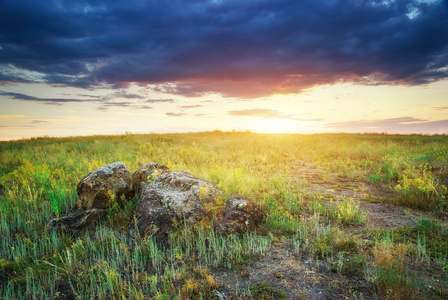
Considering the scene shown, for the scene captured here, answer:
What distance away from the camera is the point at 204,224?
15.1 feet

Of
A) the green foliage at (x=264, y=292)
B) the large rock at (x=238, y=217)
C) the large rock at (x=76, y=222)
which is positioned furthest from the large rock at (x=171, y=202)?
the green foliage at (x=264, y=292)

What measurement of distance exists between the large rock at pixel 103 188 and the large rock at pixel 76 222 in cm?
27

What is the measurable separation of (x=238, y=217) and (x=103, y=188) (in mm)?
3221

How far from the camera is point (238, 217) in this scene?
468cm

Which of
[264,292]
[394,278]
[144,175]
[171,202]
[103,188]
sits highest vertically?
[144,175]

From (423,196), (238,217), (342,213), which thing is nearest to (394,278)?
(342,213)

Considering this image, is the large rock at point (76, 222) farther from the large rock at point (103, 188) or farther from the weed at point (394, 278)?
the weed at point (394, 278)

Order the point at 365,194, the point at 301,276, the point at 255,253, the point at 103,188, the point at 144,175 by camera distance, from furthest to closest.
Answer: the point at 365,194, the point at 144,175, the point at 103,188, the point at 255,253, the point at 301,276

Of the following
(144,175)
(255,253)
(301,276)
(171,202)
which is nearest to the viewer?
(301,276)

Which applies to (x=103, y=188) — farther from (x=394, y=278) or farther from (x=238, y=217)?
(x=394, y=278)

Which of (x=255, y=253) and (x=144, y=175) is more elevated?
(x=144, y=175)

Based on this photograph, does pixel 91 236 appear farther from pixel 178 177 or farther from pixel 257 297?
pixel 257 297

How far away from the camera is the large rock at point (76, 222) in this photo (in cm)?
495

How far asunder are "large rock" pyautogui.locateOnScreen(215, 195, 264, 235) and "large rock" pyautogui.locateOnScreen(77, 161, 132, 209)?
8.76 ft
